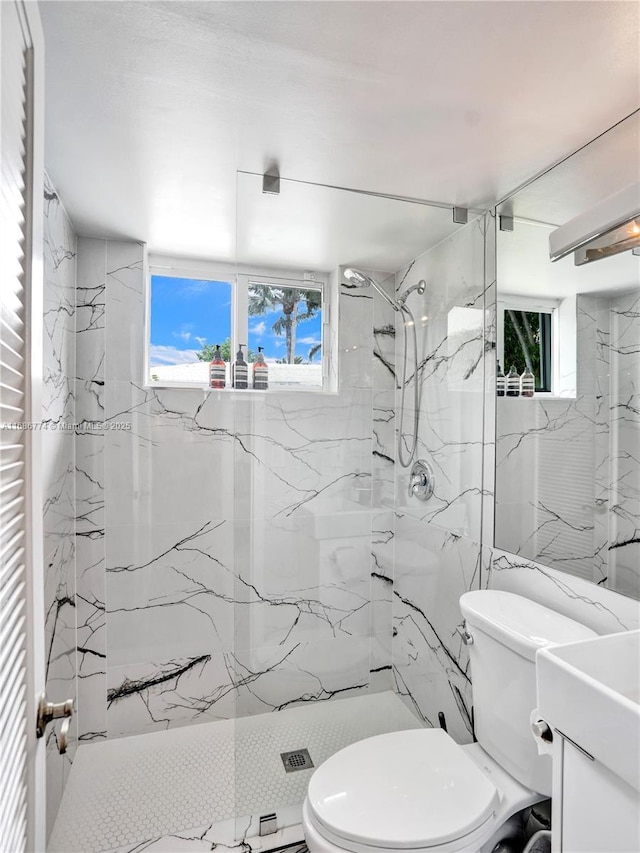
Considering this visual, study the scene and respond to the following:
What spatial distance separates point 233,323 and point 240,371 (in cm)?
46

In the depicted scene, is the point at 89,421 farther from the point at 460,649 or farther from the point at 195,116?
the point at 460,649

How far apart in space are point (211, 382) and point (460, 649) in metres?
1.62

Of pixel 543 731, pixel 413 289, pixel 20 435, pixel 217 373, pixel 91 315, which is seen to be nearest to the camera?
pixel 20 435

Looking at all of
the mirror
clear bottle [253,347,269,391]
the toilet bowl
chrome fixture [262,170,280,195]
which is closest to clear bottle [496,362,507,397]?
the mirror

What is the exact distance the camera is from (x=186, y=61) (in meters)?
1.14

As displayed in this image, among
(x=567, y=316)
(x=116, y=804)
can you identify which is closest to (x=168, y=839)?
(x=116, y=804)

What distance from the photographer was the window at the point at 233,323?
192 centimetres

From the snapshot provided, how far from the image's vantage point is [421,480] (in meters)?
2.18

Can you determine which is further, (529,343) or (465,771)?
(529,343)

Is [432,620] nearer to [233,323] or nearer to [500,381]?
[500,381]

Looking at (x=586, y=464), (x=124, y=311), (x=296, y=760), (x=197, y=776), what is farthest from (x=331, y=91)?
(x=197, y=776)

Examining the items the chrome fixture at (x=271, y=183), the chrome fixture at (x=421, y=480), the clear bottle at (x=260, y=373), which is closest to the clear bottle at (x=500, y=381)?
the chrome fixture at (x=421, y=480)

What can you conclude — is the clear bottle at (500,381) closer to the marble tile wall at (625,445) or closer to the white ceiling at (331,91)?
the marble tile wall at (625,445)

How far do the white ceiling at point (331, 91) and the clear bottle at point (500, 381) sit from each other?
2.14 ft
